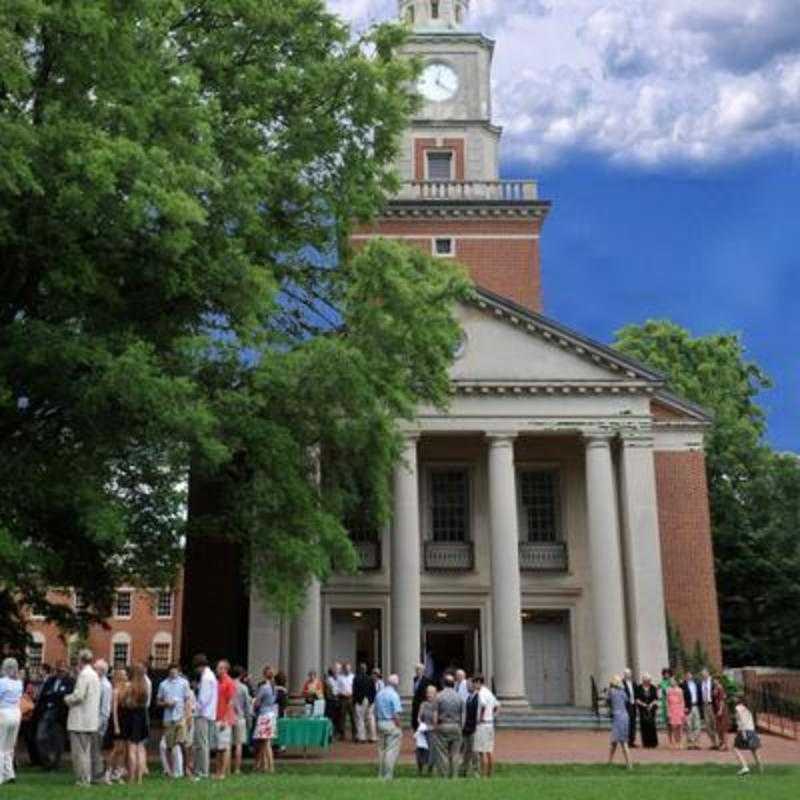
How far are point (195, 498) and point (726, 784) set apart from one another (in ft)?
49.7

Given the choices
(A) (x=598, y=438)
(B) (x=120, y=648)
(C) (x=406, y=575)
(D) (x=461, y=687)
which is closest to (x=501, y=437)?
(A) (x=598, y=438)

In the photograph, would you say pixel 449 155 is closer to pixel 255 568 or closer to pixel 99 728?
pixel 255 568

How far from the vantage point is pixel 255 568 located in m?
18.3

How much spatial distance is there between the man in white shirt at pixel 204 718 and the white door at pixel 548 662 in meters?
18.4

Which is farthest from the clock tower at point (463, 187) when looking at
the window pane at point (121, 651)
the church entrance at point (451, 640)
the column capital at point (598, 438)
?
the window pane at point (121, 651)

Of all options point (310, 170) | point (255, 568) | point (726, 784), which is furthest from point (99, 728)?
point (310, 170)

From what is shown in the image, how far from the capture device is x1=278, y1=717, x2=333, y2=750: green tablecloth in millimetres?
19781

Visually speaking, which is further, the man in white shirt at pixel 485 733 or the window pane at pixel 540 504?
the window pane at pixel 540 504

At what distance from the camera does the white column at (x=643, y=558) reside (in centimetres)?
2981

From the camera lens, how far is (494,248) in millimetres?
39469

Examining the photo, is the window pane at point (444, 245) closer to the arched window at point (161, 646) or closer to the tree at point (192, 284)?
the tree at point (192, 284)

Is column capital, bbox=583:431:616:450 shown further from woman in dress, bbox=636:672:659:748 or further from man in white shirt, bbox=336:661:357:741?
man in white shirt, bbox=336:661:357:741

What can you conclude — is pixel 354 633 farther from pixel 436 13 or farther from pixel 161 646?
pixel 161 646

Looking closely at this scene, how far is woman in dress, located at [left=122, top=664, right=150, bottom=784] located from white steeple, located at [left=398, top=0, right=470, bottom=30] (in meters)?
33.6
